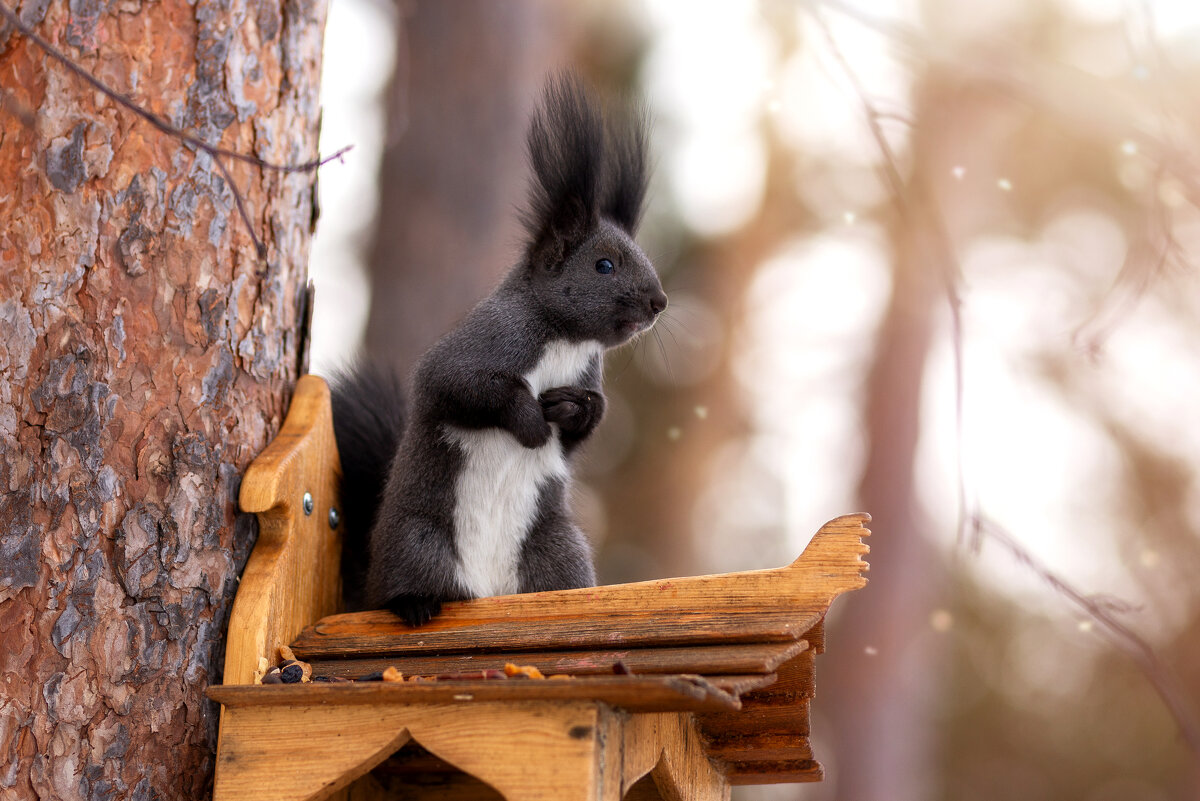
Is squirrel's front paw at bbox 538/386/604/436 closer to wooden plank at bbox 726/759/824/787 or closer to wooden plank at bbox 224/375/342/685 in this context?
wooden plank at bbox 224/375/342/685

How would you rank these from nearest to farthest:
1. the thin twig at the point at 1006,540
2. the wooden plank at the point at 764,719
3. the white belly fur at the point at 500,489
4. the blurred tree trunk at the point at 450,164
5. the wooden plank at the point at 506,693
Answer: the wooden plank at the point at 506,693 → the thin twig at the point at 1006,540 → the wooden plank at the point at 764,719 → the white belly fur at the point at 500,489 → the blurred tree trunk at the point at 450,164

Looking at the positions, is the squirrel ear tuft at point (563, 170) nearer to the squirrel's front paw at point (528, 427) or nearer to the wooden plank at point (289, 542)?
the squirrel's front paw at point (528, 427)

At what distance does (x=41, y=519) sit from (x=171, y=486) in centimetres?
13

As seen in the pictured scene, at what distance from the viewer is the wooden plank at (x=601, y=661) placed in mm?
938


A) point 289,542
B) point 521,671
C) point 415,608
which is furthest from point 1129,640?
point 289,542

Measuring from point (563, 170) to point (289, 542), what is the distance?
23.2 inches

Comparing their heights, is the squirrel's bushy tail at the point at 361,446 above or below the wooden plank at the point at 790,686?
above

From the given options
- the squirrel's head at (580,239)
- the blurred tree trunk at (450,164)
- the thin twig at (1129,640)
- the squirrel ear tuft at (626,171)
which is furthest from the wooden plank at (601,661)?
the blurred tree trunk at (450,164)

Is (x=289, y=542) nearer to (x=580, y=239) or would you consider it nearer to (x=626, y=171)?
(x=580, y=239)

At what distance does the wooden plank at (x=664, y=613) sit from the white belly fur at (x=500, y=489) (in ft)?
0.44

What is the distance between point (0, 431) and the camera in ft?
3.34

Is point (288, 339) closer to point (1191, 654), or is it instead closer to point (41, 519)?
point (41, 519)

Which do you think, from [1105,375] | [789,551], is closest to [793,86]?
[1105,375]

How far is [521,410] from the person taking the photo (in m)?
1.24
